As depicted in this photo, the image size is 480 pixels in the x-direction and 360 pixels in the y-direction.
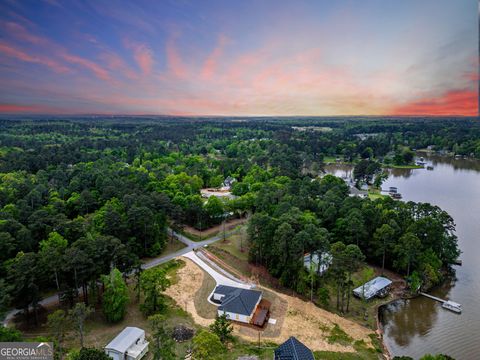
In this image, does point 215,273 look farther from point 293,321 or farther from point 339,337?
point 339,337

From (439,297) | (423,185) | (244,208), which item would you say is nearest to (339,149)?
(423,185)

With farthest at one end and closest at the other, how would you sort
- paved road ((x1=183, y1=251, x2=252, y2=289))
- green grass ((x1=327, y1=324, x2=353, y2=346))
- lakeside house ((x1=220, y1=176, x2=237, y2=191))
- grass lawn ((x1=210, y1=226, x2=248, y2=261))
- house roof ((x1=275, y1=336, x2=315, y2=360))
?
1. lakeside house ((x1=220, y1=176, x2=237, y2=191))
2. grass lawn ((x1=210, y1=226, x2=248, y2=261))
3. paved road ((x1=183, y1=251, x2=252, y2=289))
4. green grass ((x1=327, y1=324, x2=353, y2=346))
5. house roof ((x1=275, y1=336, x2=315, y2=360))

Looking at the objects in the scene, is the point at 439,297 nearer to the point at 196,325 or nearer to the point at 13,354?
the point at 196,325

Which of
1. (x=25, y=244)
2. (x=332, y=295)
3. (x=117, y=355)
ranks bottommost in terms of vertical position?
(x=332, y=295)

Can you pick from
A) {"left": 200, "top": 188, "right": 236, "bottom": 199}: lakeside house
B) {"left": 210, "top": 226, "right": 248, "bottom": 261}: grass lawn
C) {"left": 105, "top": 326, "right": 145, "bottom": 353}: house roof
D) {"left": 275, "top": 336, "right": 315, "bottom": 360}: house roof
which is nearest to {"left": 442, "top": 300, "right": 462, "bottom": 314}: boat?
{"left": 275, "top": 336, "right": 315, "bottom": 360}: house roof

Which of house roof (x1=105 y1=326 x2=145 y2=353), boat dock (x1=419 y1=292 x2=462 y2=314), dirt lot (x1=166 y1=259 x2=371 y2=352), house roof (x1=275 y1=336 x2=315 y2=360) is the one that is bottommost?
boat dock (x1=419 y1=292 x2=462 y2=314)

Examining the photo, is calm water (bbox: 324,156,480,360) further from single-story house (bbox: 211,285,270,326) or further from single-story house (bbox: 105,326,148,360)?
single-story house (bbox: 105,326,148,360)
